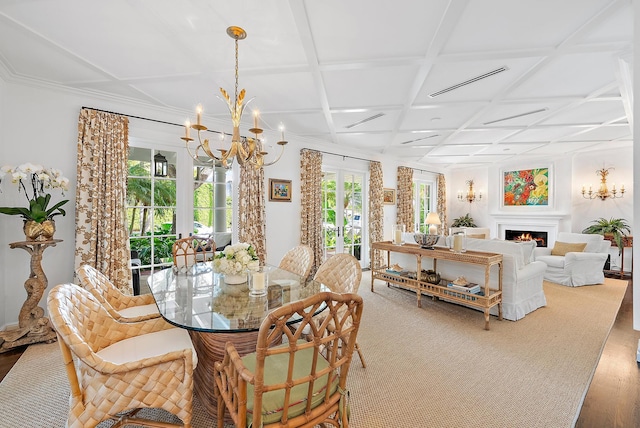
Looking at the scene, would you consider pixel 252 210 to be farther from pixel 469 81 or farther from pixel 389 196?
pixel 389 196

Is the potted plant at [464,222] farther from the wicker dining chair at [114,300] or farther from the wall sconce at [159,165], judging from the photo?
the wicker dining chair at [114,300]

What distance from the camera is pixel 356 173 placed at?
624cm

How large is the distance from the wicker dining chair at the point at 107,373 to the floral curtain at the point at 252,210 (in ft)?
8.65

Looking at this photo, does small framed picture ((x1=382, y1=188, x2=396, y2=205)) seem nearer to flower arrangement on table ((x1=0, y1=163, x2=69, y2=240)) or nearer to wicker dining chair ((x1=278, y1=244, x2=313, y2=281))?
wicker dining chair ((x1=278, y1=244, x2=313, y2=281))

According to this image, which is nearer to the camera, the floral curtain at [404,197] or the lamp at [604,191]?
the lamp at [604,191]

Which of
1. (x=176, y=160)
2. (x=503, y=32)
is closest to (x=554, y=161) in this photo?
(x=503, y=32)

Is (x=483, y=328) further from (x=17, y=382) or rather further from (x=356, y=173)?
(x=17, y=382)

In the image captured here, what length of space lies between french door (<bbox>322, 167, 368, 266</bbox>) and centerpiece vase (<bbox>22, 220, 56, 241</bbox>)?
3996mm

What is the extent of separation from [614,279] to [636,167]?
628 cm

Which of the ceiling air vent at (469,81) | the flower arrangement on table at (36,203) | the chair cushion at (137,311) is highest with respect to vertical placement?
the ceiling air vent at (469,81)

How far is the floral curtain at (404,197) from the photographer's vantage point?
22.6 ft

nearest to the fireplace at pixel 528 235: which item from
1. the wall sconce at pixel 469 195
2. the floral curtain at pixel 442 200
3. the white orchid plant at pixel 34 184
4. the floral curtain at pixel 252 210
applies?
the wall sconce at pixel 469 195

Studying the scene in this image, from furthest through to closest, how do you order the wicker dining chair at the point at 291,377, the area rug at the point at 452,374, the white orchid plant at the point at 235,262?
the white orchid plant at the point at 235,262, the area rug at the point at 452,374, the wicker dining chair at the point at 291,377

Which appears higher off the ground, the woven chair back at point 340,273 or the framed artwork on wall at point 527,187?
the framed artwork on wall at point 527,187
